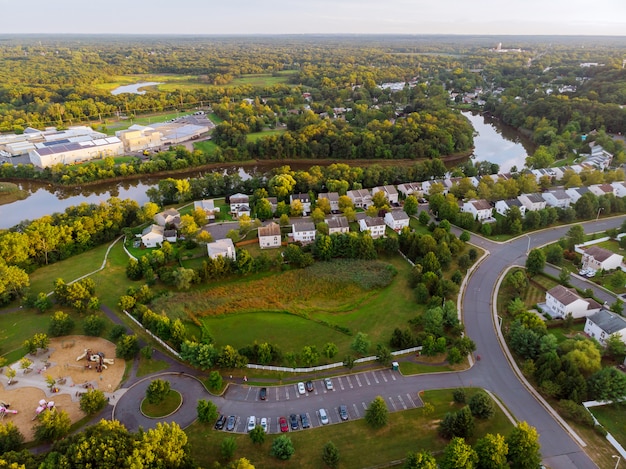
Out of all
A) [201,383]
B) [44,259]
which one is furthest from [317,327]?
[44,259]

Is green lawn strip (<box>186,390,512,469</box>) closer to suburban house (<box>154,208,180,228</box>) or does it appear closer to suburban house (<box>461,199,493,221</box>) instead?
suburban house (<box>154,208,180,228</box>)

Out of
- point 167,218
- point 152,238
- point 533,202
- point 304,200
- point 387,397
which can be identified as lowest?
point 387,397

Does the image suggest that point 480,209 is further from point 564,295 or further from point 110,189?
point 110,189

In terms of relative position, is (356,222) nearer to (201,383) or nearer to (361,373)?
(361,373)

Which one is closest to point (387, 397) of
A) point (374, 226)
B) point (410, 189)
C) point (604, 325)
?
point (604, 325)

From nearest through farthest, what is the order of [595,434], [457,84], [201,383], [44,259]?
[595,434], [201,383], [44,259], [457,84]

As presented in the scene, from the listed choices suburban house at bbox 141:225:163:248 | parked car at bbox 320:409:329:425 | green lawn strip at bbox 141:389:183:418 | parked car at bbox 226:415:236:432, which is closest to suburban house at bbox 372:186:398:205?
suburban house at bbox 141:225:163:248
